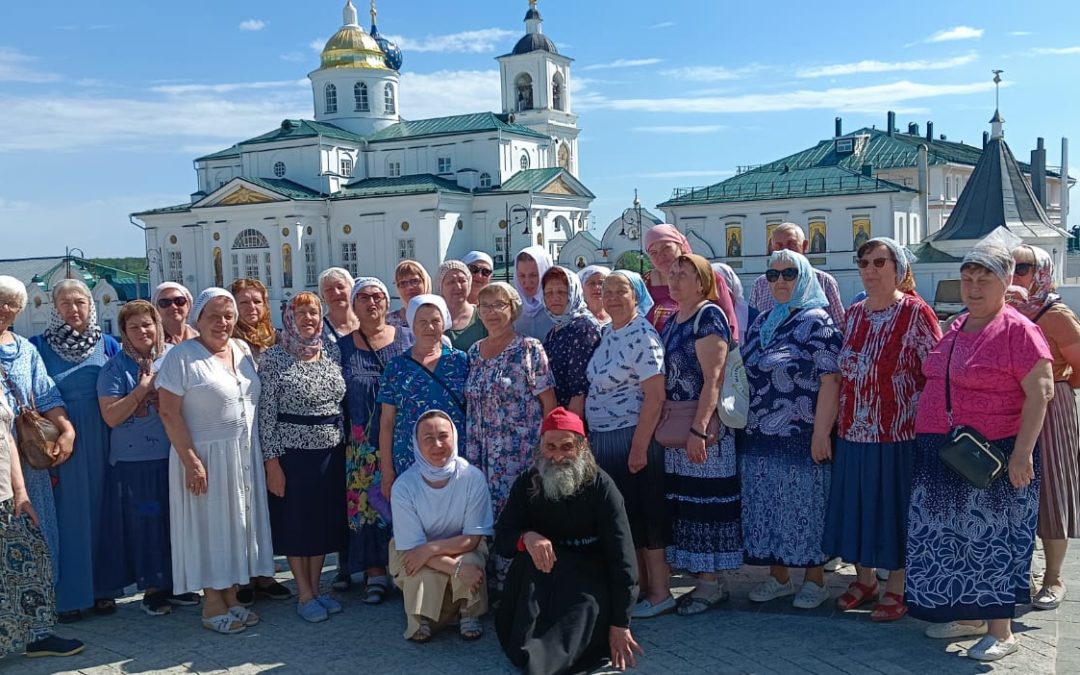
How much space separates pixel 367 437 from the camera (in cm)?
538

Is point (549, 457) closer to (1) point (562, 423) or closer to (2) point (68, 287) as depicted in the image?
(1) point (562, 423)

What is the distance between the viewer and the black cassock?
170 inches

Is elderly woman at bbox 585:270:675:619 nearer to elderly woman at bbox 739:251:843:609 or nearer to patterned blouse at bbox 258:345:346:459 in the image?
elderly woman at bbox 739:251:843:609

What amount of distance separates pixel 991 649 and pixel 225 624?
12.2ft

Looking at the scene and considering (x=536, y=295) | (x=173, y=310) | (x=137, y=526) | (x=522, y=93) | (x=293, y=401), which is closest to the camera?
(x=293, y=401)

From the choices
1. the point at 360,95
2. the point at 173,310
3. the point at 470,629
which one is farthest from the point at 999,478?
the point at 360,95

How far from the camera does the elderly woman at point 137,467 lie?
16.7 feet

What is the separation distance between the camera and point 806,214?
3903 cm

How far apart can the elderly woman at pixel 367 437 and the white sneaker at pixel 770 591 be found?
6.78 ft

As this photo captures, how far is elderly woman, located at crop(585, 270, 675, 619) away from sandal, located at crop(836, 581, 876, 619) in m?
0.88

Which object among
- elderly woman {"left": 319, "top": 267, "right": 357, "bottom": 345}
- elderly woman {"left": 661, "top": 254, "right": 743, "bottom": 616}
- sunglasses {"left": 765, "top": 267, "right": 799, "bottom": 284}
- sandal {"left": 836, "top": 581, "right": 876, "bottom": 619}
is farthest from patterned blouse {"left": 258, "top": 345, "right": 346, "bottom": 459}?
sandal {"left": 836, "top": 581, "right": 876, "bottom": 619}

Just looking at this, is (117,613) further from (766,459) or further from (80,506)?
(766,459)

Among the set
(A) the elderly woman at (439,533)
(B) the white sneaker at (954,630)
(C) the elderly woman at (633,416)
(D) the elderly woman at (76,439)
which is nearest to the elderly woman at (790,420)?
(C) the elderly woman at (633,416)

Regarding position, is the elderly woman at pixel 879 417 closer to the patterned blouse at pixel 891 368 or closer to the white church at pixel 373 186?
the patterned blouse at pixel 891 368
